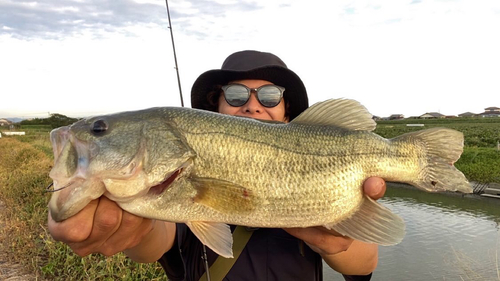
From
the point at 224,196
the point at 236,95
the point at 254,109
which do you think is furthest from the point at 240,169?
the point at 236,95

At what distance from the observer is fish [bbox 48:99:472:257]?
6.04 feet

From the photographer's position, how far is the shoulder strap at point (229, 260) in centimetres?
250

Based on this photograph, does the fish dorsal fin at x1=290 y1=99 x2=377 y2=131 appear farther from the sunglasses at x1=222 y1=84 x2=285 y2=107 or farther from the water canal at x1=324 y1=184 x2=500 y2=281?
the water canal at x1=324 y1=184 x2=500 y2=281

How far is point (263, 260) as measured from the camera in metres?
2.57

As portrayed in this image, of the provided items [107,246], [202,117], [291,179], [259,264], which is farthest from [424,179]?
[107,246]

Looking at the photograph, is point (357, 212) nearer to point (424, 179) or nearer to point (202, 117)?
point (424, 179)

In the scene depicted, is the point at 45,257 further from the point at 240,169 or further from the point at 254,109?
the point at 240,169

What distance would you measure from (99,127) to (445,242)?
12.3 m

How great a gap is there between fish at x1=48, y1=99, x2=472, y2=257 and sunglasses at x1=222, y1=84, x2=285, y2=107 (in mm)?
941

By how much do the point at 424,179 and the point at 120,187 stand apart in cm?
181

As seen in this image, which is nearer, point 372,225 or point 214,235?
point 214,235

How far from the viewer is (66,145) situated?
185 cm

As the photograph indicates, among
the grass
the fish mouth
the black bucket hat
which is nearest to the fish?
the fish mouth

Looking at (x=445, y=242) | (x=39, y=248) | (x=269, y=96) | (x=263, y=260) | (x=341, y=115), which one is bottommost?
(x=445, y=242)
